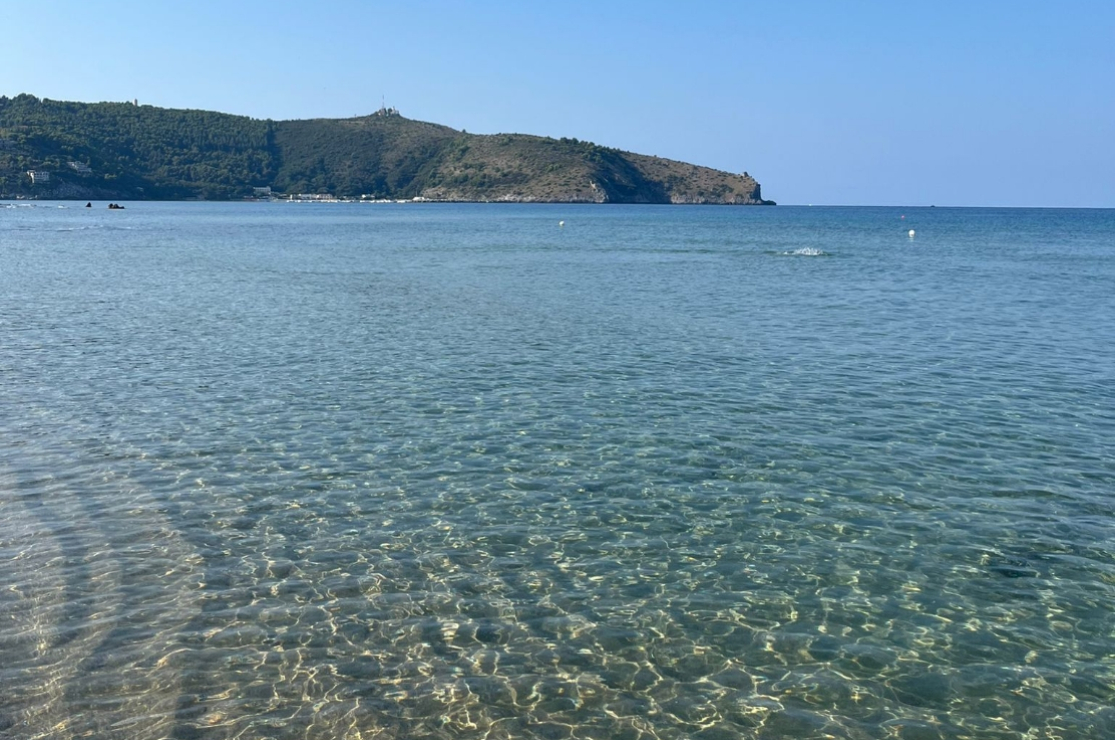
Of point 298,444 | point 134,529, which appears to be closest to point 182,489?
point 134,529

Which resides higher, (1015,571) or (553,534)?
(1015,571)

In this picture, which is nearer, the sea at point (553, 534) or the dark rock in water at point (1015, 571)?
the sea at point (553, 534)

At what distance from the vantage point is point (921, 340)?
28.2 meters

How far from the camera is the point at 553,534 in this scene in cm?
1241

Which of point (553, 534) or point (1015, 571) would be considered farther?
point (553, 534)

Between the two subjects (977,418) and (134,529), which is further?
(977,418)

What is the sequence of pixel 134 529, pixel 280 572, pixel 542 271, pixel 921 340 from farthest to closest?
pixel 542 271, pixel 921 340, pixel 134 529, pixel 280 572

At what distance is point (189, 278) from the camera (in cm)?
4462

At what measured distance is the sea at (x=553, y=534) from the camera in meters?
8.61

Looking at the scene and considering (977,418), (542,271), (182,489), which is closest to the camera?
(182,489)

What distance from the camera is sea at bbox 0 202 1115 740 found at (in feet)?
28.2

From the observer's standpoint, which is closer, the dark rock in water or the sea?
the sea

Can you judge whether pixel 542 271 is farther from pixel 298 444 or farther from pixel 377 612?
pixel 377 612

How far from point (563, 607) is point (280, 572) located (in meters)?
3.68
